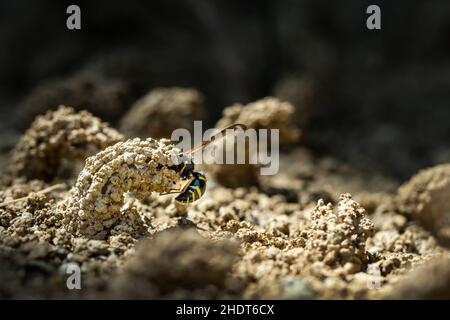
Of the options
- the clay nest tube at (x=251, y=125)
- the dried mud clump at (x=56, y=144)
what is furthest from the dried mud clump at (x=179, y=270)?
the clay nest tube at (x=251, y=125)

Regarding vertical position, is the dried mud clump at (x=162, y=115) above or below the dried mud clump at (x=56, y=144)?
above

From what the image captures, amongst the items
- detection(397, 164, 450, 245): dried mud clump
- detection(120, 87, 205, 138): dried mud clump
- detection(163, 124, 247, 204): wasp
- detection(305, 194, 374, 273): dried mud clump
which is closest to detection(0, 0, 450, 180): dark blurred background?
detection(120, 87, 205, 138): dried mud clump

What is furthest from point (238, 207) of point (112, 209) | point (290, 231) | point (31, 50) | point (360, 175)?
point (31, 50)

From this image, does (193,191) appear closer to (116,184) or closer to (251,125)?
(116,184)

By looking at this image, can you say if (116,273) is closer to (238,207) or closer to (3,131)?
(238,207)

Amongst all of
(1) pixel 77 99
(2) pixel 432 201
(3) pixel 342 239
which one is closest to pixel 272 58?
(1) pixel 77 99

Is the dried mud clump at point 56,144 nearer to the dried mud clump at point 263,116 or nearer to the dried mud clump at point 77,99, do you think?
the dried mud clump at point 263,116

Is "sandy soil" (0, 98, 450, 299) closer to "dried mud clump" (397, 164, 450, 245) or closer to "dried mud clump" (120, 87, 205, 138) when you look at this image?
"dried mud clump" (397, 164, 450, 245)
